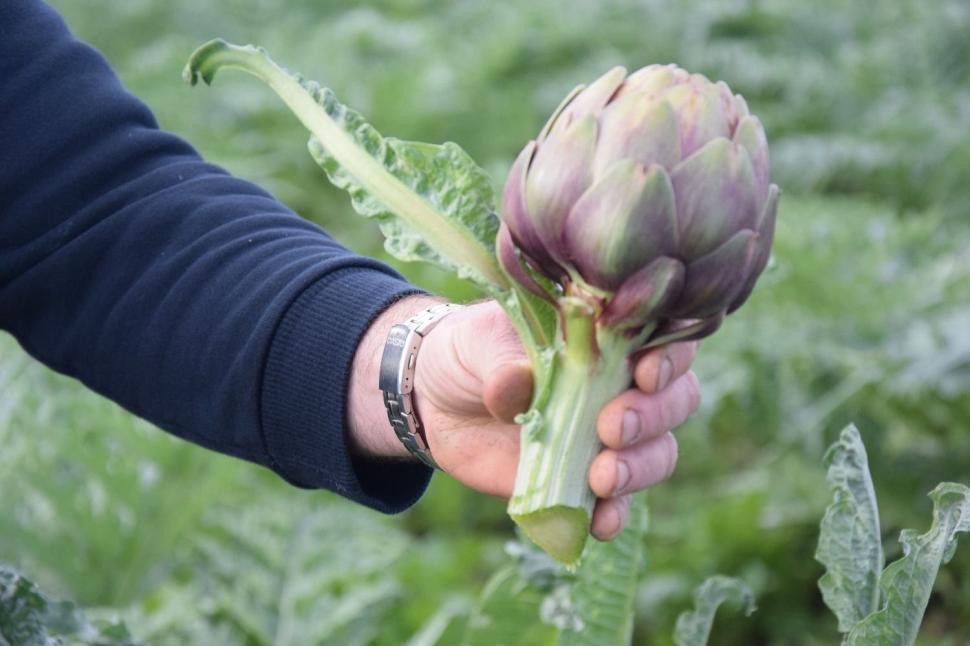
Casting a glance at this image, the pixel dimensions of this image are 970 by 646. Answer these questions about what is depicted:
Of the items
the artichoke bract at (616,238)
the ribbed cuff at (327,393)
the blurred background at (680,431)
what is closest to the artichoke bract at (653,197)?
the artichoke bract at (616,238)

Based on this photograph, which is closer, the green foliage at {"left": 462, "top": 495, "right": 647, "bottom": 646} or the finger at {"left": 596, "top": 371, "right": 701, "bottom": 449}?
the finger at {"left": 596, "top": 371, "right": 701, "bottom": 449}

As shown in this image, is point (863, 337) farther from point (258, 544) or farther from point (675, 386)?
point (675, 386)

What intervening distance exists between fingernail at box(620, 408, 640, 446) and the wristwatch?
6.9 inches

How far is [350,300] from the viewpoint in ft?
2.66

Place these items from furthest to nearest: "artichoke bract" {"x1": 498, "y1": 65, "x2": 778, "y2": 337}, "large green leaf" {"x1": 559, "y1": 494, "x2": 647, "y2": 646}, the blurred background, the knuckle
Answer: the blurred background
"large green leaf" {"x1": 559, "y1": 494, "x2": 647, "y2": 646}
the knuckle
"artichoke bract" {"x1": 498, "y1": 65, "x2": 778, "y2": 337}

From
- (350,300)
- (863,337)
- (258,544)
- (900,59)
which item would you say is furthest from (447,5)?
(350,300)

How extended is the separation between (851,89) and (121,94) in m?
2.53

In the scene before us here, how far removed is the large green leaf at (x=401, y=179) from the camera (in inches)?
24.4

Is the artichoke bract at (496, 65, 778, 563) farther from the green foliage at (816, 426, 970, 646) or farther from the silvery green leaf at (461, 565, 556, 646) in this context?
the silvery green leaf at (461, 565, 556, 646)

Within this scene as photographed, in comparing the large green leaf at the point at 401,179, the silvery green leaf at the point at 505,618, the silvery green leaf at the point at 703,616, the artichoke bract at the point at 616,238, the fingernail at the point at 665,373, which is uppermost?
the large green leaf at the point at 401,179

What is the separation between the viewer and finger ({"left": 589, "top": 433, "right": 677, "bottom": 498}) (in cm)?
58

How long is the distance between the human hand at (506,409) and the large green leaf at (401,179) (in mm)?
55

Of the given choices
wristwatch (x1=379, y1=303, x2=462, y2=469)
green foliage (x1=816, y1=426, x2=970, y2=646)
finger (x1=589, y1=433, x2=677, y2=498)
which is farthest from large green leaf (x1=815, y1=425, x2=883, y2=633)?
wristwatch (x1=379, y1=303, x2=462, y2=469)

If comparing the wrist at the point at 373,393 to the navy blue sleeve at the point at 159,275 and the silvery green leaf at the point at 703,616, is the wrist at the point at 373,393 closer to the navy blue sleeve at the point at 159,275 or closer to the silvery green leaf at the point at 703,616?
the navy blue sleeve at the point at 159,275
